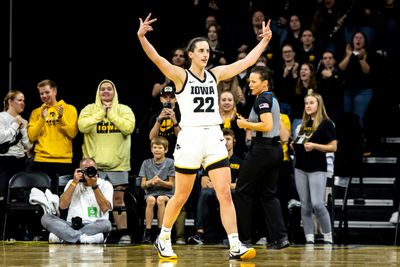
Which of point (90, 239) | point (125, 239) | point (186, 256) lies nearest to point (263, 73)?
point (186, 256)

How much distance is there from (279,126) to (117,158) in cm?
312

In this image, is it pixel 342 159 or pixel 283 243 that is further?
pixel 342 159

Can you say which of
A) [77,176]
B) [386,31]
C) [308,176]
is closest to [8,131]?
[77,176]

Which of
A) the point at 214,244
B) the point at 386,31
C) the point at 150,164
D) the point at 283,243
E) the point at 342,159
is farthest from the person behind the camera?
the point at 386,31

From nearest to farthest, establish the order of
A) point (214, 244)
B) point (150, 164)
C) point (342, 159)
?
1. point (214, 244)
2. point (150, 164)
3. point (342, 159)

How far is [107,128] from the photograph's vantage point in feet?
44.3

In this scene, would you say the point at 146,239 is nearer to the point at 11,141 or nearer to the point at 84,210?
the point at 84,210

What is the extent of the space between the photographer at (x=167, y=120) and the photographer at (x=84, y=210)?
1.09m

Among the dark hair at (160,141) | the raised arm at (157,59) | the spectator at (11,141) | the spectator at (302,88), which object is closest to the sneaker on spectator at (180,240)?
the dark hair at (160,141)

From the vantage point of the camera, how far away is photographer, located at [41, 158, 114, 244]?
1240 cm

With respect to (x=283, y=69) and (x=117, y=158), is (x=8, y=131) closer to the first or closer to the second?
(x=117, y=158)

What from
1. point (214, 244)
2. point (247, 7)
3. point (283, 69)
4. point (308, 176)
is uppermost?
point (247, 7)

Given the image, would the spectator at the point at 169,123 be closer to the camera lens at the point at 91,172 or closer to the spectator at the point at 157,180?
the spectator at the point at 157,180

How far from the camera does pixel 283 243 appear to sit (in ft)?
36.3
